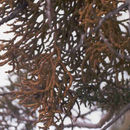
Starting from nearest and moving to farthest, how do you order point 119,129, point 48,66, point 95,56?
point 95,56 < point 48,66 < point 119,129

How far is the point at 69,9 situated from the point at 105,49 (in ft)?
0.85

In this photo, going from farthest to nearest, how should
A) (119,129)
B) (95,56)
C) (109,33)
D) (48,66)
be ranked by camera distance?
(119,129) < (48,66) < (95,56) < (109,33)

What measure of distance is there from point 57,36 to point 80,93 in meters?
0.26

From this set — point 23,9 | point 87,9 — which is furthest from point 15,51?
point 87,9

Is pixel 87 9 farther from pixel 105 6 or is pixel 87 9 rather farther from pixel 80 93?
pixel 80 93

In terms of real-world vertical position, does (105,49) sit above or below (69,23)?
below

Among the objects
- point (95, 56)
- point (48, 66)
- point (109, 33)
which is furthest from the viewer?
point (48, 66)

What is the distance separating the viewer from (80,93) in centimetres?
A: 111

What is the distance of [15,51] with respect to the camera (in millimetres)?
1067

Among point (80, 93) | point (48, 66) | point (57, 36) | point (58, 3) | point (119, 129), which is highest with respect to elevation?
point (58, 3)

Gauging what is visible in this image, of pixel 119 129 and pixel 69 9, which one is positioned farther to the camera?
pixel 119 129

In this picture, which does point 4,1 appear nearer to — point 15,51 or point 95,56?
point 15,51

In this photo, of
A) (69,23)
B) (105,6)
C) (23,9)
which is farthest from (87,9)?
(23,9)

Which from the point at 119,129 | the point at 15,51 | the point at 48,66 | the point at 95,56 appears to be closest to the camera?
the point at 95,56
